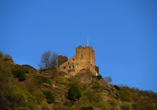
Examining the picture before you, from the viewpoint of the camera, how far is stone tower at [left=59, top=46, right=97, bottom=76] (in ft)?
204

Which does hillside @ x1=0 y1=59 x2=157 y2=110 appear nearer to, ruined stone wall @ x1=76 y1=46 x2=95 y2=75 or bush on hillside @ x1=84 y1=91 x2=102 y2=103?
bush on hillside @ x1=84 y1=91 x2=102 y2=103

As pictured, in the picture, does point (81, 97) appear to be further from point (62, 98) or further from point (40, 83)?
point (40, 83)

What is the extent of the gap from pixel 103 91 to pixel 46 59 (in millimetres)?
23048

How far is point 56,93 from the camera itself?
43000mm

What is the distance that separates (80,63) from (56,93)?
21.3 metres

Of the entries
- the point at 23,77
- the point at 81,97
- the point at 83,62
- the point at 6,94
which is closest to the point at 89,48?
the point at 83,62

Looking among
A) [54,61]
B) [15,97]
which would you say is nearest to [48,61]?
[54,61]

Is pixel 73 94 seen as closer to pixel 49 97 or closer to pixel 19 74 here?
pixel 49 97

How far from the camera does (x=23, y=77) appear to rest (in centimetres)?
3900

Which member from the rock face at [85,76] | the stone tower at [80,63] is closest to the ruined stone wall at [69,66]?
the stone tower at [80,63]

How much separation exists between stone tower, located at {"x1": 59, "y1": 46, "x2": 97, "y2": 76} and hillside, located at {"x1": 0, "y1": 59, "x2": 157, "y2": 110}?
6.01 feet

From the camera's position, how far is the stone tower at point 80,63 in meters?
62.3

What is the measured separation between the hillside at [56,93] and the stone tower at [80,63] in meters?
1.83

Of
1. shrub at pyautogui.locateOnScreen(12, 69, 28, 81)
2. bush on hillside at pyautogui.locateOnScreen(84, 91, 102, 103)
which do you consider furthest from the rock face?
shrub at pyautogui.locateOnScreen(12, 69, 28, 81)
